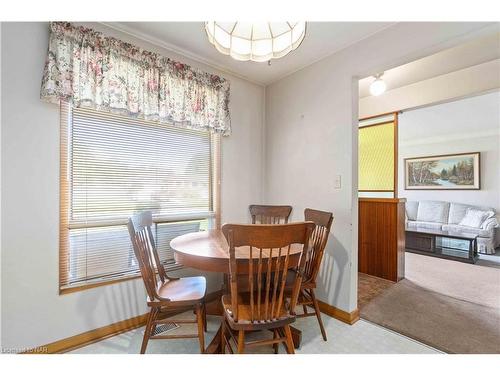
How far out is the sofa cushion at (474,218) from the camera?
4418 millimetres

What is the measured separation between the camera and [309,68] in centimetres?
249

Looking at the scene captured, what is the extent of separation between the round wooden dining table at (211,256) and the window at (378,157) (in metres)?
2.21

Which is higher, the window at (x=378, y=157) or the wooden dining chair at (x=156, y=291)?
the window at (x=378, y=157)

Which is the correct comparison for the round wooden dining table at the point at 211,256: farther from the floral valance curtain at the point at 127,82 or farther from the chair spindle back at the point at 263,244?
the floral valance curtain at the point at 127,82

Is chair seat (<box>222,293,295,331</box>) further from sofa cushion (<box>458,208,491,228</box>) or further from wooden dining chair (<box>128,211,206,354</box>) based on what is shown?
sofa cushion (<box>458,208,491,228</box>)

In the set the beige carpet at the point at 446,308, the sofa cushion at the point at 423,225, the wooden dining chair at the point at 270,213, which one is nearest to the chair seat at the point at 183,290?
the wooden dining chair at the point at 270,213

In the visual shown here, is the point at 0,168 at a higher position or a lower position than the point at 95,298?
higher

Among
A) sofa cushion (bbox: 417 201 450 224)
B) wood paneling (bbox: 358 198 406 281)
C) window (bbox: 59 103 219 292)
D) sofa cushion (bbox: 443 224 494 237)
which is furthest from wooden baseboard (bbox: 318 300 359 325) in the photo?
sofa cushion (bbox: 417 201 450 224)

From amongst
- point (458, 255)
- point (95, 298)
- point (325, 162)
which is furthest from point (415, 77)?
point (95, 298)

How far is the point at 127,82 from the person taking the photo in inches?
74.8

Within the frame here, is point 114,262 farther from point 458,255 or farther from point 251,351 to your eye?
point 458,255

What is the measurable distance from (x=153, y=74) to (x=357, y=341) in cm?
275

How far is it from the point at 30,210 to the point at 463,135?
7.16 metres

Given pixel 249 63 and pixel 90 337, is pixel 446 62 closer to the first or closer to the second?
pixel 249 63
